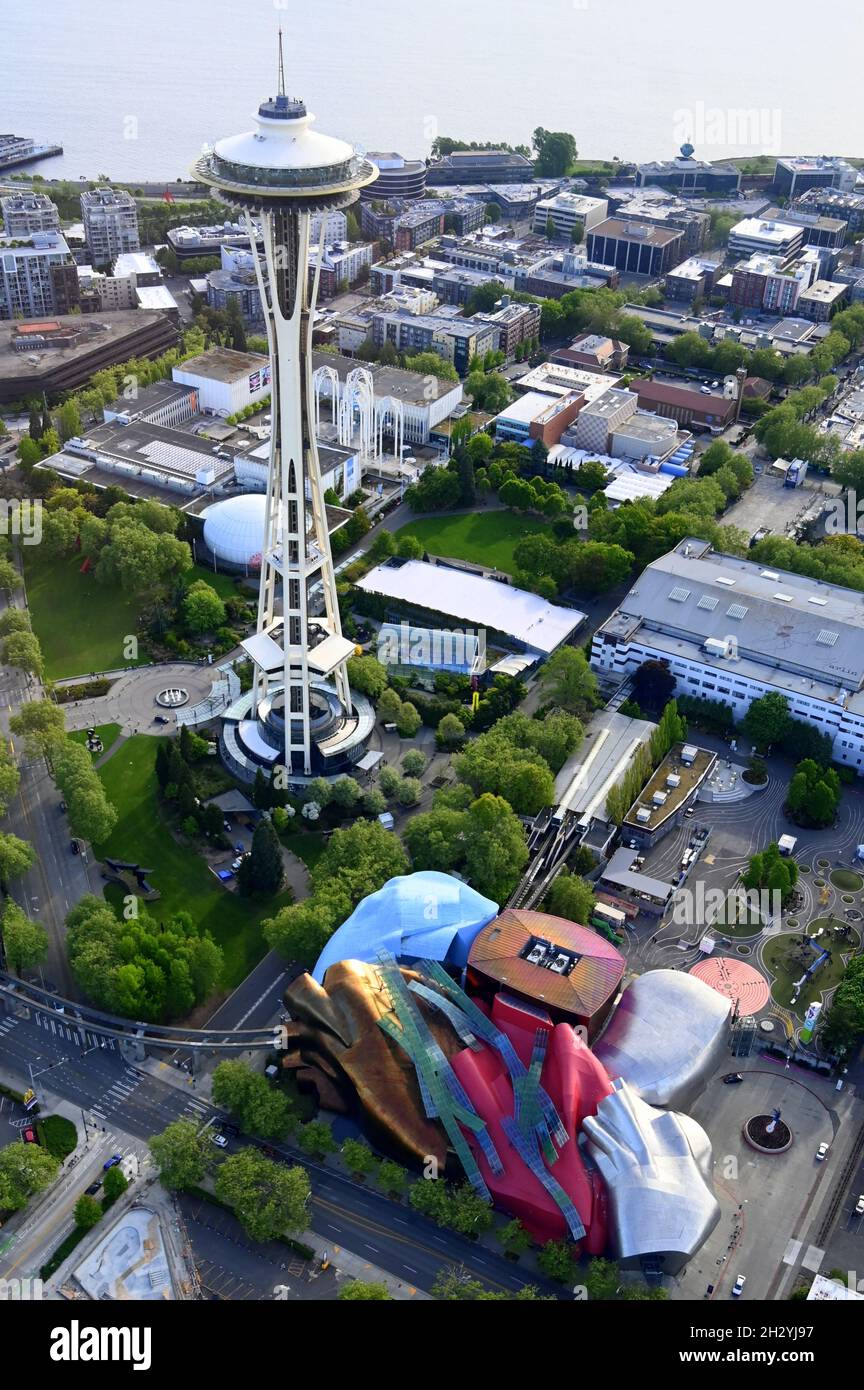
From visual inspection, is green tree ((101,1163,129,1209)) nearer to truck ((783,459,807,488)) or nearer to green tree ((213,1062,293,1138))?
green tree ((213,1062,293,1138))

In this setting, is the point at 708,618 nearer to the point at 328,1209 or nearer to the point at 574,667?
the point at 574,667

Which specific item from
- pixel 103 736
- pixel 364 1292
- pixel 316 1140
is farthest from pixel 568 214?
pixel 364 1292

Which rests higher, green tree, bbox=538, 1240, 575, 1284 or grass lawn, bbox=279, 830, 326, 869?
grass lawn, bbox=279, 830, 326, 869

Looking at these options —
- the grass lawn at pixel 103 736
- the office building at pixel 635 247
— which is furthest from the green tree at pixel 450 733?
the office building at pixel 635 247

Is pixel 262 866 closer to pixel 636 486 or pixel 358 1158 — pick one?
pixel 358 1158

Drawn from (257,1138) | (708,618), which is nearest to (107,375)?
(708,618)

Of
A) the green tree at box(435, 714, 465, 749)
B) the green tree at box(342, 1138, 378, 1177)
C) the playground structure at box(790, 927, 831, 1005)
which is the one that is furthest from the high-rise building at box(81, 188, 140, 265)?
the green tree at box(342, 1138, 378, 1177)
